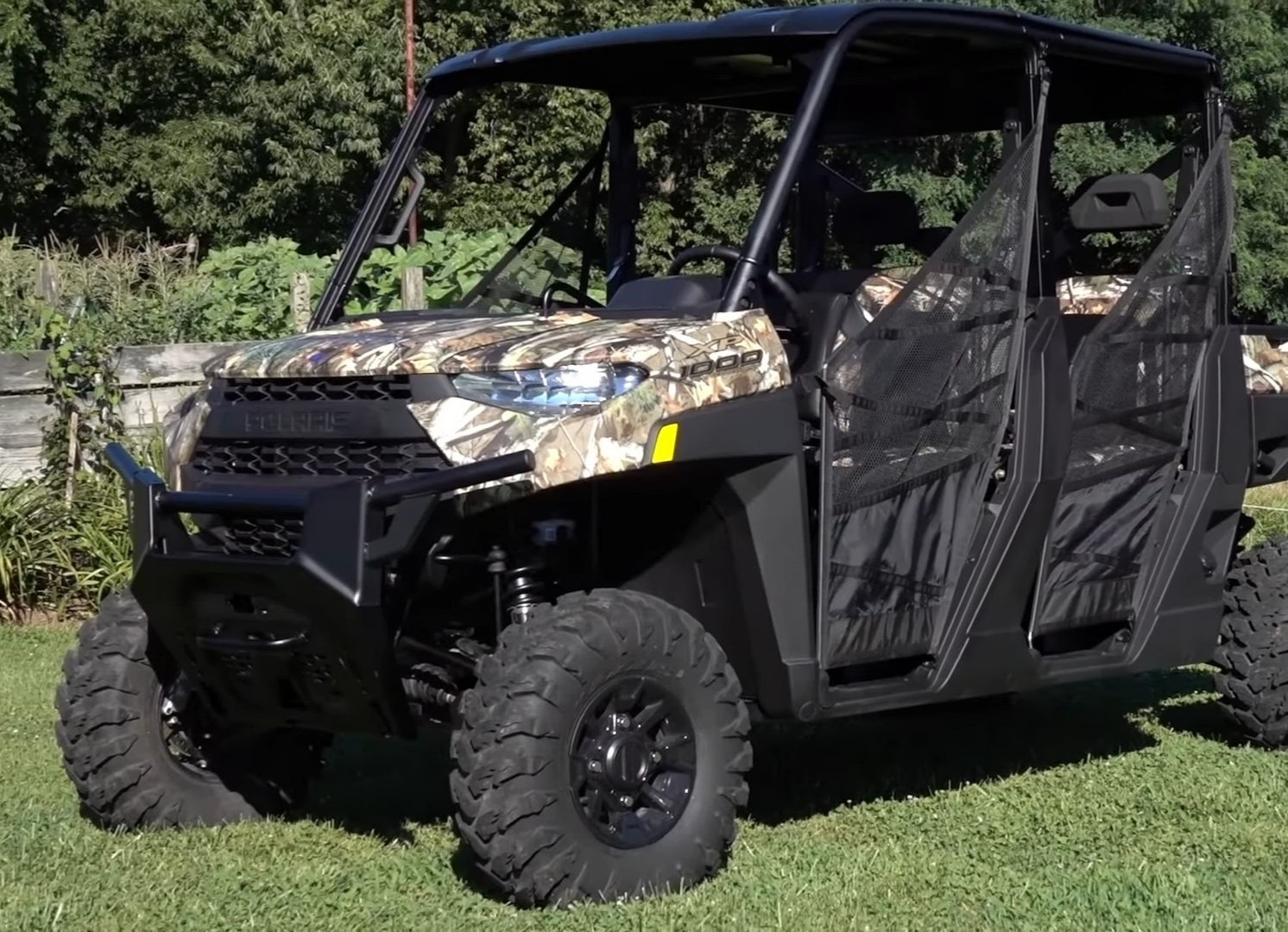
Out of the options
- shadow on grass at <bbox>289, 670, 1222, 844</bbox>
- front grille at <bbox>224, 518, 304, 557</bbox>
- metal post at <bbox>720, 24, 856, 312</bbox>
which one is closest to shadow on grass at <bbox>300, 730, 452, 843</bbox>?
shadow on grass at <bbox>289, 670, 1222, 844</bbox>

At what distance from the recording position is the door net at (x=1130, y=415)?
238 inches

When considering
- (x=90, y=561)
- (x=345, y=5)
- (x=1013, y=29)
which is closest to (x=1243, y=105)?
(x=345, y=5)

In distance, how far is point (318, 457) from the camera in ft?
16.2

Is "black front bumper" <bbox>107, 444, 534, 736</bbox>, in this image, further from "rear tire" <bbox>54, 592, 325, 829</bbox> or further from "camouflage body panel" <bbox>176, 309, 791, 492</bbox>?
"rear tire" <bbox>54, 592, 325, 829</bbox>

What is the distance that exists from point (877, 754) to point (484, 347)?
293 cm

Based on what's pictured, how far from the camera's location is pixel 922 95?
6.67m

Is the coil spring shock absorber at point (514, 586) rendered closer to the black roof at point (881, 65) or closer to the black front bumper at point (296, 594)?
the black front bumper at point (296, 594)

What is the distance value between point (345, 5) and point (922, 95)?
77.5 ft

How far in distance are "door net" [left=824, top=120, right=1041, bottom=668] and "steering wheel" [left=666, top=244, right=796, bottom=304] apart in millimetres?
293

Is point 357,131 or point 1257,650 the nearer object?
point 1257,650

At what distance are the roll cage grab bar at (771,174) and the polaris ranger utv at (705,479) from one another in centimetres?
2

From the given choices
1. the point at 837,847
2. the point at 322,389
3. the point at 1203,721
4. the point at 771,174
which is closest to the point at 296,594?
the point at 322,389

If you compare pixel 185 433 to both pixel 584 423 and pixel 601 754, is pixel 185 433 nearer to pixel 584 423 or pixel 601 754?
pixel 584 423

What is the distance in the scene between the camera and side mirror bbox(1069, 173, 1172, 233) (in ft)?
20.9
